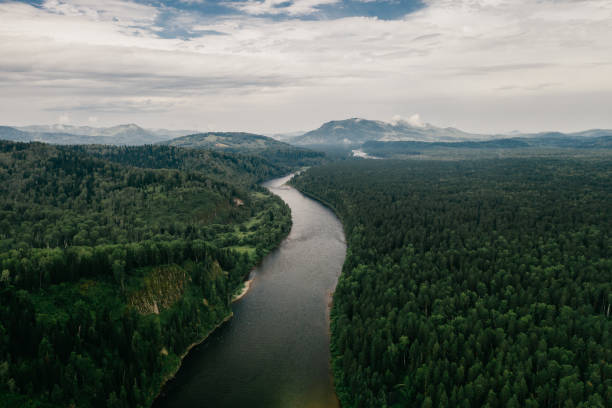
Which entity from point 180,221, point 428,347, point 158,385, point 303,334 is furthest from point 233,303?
point 180,221

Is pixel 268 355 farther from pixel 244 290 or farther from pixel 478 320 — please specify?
pixel 478 320

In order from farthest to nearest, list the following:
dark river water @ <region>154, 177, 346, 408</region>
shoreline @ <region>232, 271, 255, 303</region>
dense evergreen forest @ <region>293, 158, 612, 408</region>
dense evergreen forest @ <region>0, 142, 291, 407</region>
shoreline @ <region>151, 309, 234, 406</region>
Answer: shoreline @ <region>232, 271, 255, 303</region>
shoreline @ <region>151, 309, 234, 406</region>
dark river water @ <region>154, 177, 346, 408</region>
dense evergreen forest @ <region>293, 158, 612, 408</region>
dense evergreen forest @ <region>0, 142, 291, 407</region>

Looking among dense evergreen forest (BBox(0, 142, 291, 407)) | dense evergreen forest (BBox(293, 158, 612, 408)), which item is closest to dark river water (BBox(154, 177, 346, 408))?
dense evergreen forest (BBox(0, 142, 291, 407))

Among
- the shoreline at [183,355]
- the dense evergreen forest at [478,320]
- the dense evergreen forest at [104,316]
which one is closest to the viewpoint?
the dense evergreen forest at [104,316]

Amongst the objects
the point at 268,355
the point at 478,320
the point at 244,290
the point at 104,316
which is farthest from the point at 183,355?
the point at 478,320

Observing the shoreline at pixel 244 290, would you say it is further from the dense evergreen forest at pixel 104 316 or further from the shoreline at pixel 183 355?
the shoreline at pixel 183 355

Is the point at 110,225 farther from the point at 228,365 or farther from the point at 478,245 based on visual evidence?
the point at 478,245

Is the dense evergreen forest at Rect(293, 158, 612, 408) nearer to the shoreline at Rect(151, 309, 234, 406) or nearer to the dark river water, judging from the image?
the dark river water

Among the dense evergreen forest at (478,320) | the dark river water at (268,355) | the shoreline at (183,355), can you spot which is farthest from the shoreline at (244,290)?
the dense evergreen forest at (478,320)

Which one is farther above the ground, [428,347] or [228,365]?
[428,347]
